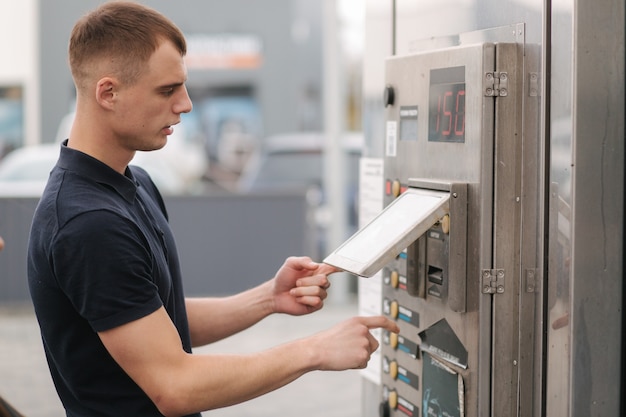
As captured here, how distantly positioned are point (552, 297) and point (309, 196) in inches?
268

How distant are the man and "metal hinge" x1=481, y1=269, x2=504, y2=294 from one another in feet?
0.88

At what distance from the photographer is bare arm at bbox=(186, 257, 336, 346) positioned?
2779 mm

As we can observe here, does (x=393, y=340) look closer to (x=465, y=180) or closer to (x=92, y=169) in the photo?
(x=465, y=180)

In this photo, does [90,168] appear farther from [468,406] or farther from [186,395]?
[468,406]

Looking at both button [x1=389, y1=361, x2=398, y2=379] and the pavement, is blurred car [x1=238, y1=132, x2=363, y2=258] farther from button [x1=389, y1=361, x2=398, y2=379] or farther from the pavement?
button [x1=389, y1=361, x2=398, y2=379]

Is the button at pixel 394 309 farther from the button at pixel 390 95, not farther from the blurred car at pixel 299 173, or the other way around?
the blurred car at pixel 299 173

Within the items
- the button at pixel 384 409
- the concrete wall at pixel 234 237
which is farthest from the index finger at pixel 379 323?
the concrete wall at pixel 234 237

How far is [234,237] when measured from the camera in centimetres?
895

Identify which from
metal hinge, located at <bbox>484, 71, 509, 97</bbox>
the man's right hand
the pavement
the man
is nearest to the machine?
metal hinge, located at <bbox>484, 71, 509, 97</bbox>

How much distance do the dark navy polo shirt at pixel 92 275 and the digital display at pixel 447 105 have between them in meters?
0.84

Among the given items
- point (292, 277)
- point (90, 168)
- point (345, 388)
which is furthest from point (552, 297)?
point (345, 388)

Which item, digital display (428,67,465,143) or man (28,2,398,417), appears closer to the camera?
man (28,2,398,417)

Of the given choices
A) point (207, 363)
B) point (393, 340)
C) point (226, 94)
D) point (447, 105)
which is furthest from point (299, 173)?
point (207, 363)

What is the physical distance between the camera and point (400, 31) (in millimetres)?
3328
